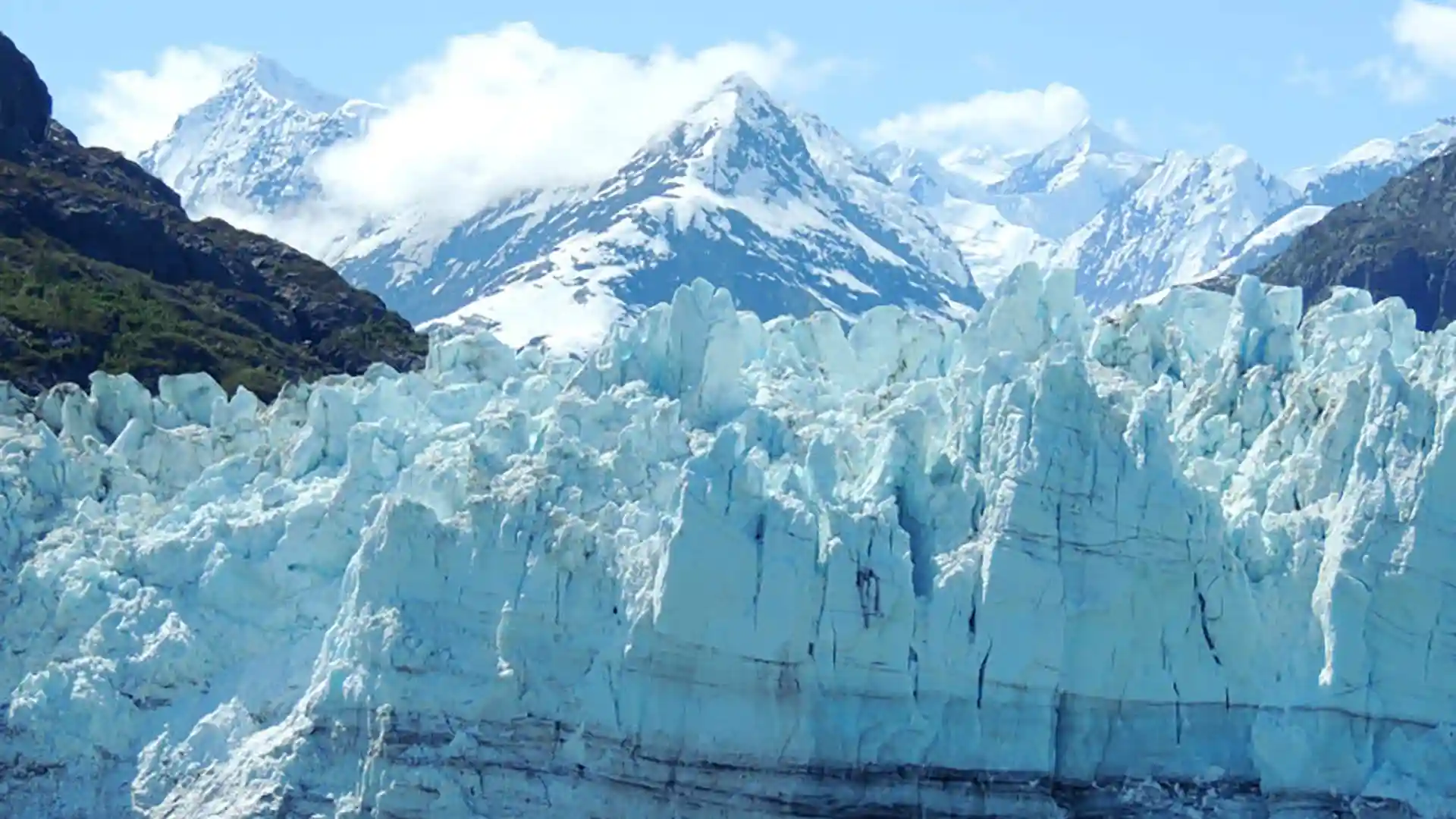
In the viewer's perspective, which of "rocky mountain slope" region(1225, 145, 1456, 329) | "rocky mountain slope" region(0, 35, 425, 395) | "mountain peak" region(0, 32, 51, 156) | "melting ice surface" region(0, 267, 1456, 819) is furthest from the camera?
"rocky mountain slope" region(1225, 145, 1456, 329)

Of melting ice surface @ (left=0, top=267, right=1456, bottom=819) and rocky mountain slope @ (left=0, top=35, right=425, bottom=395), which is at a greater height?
rocky mountain slope @ (left=0, top=35, right=425, bottom=395)

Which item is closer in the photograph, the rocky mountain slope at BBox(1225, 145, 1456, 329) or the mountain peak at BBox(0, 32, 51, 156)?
the mountain peak at BBox(0, 32, 51, 156)

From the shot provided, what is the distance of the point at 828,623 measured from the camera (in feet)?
137

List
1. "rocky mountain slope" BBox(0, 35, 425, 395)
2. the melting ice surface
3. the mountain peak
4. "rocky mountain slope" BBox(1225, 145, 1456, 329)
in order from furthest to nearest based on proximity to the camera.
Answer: "rocky mountain slope" BBox(1225, 145, 1456, 329) < the mountain peak < "rocky mountain slope" BBox(0, 35, 425, 395) < the melting ice surface

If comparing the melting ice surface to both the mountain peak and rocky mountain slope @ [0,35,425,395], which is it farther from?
the mountain peak

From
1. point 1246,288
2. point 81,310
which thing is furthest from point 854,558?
point 81,310

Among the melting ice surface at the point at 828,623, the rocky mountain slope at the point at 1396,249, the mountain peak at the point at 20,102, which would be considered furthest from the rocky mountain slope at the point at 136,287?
the rocky mountain slope at the point at 1396,249

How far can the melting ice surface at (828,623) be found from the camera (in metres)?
41.5

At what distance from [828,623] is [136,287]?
2541 inches

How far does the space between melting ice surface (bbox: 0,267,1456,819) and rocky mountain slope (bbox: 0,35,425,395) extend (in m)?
37.3

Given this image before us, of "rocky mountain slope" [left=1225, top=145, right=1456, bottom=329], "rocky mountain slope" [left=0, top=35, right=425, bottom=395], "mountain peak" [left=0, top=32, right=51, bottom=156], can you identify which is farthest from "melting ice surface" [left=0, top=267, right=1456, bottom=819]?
"rocky mountain slope" [left=1225, top=145, right=1456, bottom=329]

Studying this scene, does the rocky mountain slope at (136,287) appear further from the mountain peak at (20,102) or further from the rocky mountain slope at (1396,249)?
the rocky mountain slope at (1396,249)

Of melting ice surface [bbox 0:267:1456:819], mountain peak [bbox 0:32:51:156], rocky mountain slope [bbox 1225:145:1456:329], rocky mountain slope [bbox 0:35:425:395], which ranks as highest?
rocky mountain slope [bbox 1225:145:1456:329]

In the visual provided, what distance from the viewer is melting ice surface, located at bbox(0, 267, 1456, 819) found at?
136ft
